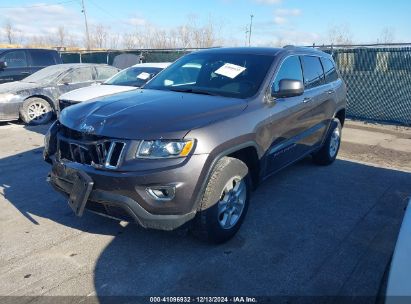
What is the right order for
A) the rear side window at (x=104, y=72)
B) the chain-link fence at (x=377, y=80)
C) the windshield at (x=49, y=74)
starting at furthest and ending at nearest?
the rear side window at (x=104, y=72), the chain-link fence at (x=377, y=80), the windshield at (x=49, y=74)

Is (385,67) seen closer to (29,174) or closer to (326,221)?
(326,221)

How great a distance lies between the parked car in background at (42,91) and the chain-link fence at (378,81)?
720 cm

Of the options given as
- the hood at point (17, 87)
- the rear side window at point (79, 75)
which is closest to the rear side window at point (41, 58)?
the hood at point (17, 87)

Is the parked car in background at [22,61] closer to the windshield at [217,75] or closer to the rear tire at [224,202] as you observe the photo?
the windshield at [217,75]

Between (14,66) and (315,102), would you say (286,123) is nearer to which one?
(315,102)

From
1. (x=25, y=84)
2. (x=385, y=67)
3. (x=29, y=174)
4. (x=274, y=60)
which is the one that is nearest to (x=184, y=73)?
(x=274, y=60)

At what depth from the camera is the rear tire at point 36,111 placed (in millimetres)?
8953

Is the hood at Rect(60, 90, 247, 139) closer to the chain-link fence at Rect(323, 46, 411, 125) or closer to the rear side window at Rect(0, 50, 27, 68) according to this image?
the chain-link fence at Rect(323, 46, 411, 125)

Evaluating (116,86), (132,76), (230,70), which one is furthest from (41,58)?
(230,70)

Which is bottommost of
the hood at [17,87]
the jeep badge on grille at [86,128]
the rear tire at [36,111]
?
the rear tire at [36,111]

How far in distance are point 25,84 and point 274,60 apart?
7.43m

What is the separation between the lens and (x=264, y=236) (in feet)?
12.2

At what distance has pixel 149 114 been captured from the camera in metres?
3.24

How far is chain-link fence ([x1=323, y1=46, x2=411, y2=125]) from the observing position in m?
9.98
